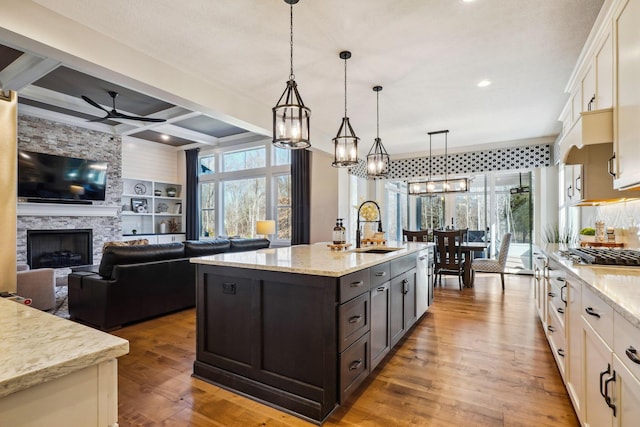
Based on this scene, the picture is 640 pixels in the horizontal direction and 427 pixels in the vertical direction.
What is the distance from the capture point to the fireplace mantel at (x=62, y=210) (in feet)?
17.8

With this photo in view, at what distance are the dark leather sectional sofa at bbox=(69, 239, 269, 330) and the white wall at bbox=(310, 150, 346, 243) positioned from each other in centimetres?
281

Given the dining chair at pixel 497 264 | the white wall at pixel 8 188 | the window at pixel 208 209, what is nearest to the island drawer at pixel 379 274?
the white wall at pixel 8 188

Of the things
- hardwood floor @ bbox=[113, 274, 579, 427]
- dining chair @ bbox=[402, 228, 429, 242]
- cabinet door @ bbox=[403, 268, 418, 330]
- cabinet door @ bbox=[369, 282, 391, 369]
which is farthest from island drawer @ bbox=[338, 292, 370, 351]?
dining chair @ bbox=[402, 228, 429, 242]

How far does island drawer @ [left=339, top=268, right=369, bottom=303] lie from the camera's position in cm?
193

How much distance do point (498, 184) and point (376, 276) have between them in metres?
5.89

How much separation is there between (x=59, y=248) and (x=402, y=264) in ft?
20.9

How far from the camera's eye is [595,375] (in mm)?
1446

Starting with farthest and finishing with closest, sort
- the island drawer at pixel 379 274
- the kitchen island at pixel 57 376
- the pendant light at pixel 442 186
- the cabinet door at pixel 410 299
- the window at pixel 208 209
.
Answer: the window at pixel 208 209 < the pendant light at pixel 442 186 < the cabinet door at pixel 410 299 < the island drawer at pixel 379 274 < the kitchen island at pixel 57 376

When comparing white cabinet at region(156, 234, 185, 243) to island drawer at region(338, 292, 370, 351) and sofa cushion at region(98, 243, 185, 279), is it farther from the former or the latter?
island drawer at region(338, 292, 370, 351)

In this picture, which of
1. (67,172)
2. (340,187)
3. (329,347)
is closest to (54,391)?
(329,347)

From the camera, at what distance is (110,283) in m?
3.33

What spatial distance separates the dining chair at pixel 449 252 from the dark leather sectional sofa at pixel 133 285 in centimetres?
388

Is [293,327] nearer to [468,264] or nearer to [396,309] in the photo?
[396,309]

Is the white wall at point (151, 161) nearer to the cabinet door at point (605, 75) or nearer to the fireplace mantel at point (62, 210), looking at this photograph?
the fireplace mantel at point (62, 210)
